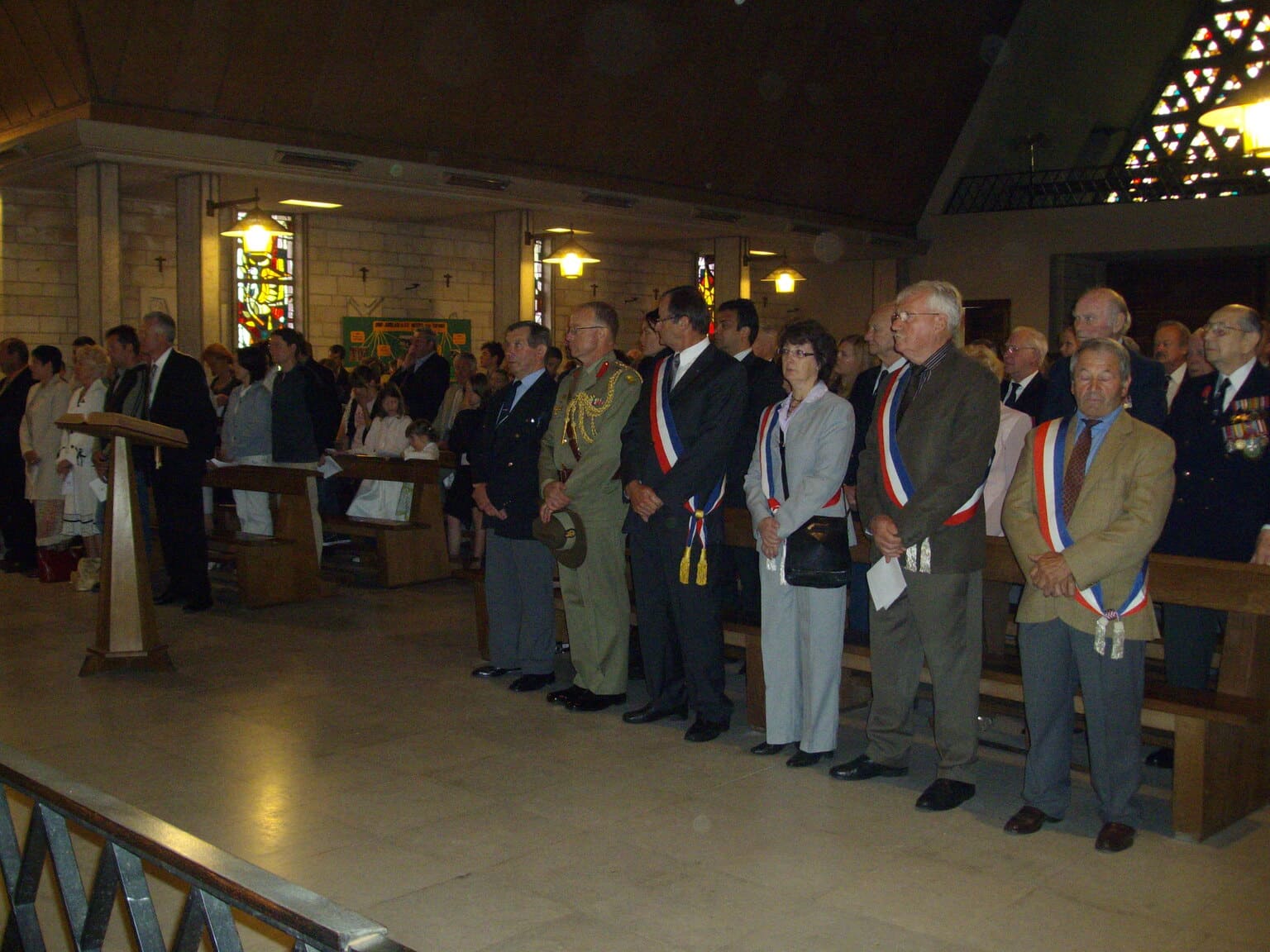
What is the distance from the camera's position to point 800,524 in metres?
3.80

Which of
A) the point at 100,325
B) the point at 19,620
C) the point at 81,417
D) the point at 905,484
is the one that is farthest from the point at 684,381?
the point at 100,325

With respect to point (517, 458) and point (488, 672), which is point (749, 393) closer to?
point (517, 458)

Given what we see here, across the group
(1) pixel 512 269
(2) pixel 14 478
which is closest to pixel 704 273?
(1) pixel 512 269

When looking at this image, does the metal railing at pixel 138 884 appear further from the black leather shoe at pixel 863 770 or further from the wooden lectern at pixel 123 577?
the wooden lectern at pixel 123 577

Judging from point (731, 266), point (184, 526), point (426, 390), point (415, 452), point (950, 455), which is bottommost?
point (184, 526)

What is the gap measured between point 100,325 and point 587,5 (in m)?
4.88

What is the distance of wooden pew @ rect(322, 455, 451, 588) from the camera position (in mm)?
7141

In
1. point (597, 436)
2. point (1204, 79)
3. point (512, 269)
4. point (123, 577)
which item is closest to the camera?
point (597, 436)

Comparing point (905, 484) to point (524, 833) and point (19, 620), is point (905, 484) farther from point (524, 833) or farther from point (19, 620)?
point (19, 620)

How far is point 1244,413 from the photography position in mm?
3697

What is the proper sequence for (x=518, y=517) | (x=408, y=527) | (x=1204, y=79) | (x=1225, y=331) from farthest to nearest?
(x=1204, y=79), (x=408, y=527), (x=518, y=517), (x=1225, y=331)

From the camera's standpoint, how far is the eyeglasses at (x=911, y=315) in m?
3.52

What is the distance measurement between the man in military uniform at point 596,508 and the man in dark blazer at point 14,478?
190 inches

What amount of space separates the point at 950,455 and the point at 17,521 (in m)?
6.66
